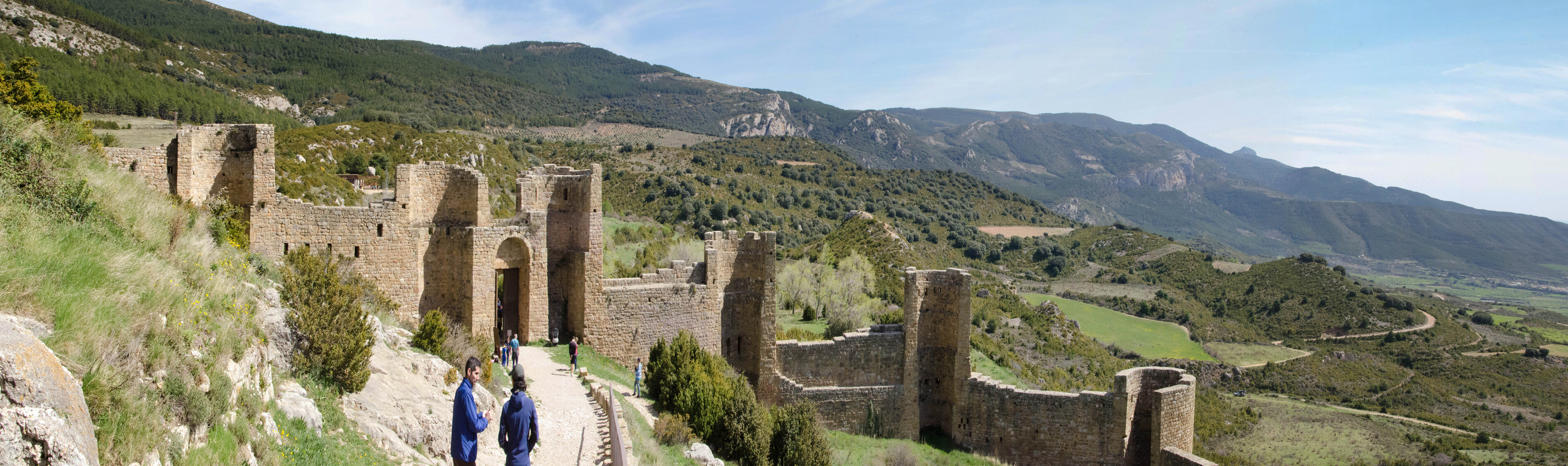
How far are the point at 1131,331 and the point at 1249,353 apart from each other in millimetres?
6535

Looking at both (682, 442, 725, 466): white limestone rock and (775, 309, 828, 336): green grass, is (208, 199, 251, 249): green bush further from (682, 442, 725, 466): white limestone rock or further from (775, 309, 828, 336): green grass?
(775, 309, 828, 336): green grass

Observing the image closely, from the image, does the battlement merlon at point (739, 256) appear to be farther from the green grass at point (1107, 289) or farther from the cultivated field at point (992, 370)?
the green grass at point (1107, 289)

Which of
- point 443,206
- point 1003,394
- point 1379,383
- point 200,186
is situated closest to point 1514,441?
point 1379,383

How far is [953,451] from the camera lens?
21625 mm

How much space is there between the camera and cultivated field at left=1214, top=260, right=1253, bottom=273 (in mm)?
66938

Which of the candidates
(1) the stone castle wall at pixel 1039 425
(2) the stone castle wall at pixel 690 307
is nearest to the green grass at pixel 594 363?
(2) the stone castle wall at pixel 690 307

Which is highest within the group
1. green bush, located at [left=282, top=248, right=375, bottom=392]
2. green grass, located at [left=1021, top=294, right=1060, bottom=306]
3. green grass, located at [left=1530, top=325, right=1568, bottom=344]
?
green bush, located at [left=282, top=248, right=375, bottom=392]

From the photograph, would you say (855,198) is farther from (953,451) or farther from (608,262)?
(953,451)

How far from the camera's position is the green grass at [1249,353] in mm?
45625

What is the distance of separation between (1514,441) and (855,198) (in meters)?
45.7

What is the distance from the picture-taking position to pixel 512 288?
20.8 m

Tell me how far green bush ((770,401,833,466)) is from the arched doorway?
22.6ft

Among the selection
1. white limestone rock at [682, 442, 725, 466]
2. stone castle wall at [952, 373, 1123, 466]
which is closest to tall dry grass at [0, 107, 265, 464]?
white limestone rock at [682, 442, 725, 466]

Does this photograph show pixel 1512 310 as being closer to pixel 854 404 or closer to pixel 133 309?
pixel 854 404
